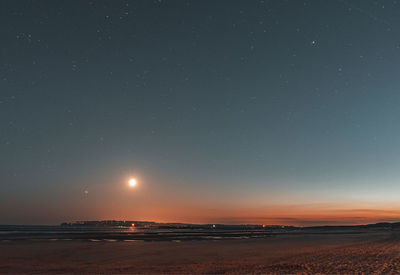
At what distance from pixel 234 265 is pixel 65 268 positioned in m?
10.6

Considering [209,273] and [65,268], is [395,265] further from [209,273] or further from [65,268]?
[65,268]

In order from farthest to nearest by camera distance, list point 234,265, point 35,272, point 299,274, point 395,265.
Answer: point 234,265 < point 395,265 < point 35,272 < point 299,274

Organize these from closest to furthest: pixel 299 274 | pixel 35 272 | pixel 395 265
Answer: pixel 299 274, pixel 35 272, pixel 395 265

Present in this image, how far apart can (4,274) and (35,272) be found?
1549 millimetres

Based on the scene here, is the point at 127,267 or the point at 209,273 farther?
the point at 127,267

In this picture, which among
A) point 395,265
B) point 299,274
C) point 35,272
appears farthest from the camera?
point 395,265

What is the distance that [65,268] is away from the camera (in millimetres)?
22344

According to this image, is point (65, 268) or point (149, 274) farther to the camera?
point (65, 268)

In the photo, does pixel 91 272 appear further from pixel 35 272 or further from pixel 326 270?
pixel 326 270

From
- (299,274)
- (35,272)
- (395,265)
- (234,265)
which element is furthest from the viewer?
(234,265)

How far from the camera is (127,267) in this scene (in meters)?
22.9

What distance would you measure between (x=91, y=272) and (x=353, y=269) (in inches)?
588

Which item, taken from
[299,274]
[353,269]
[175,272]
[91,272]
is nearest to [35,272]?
[91,272]

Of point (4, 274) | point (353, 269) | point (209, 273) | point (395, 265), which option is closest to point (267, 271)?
point (209, 273)
